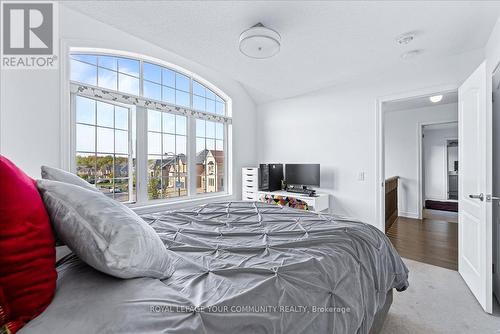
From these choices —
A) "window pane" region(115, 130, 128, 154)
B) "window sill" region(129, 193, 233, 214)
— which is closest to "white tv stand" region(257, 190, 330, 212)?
"window sill" region(129, 193, 233, 214)

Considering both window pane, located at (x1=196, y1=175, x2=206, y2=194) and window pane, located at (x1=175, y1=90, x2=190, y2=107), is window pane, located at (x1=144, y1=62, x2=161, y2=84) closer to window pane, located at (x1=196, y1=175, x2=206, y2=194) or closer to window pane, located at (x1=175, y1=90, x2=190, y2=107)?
window pane, located at (x1=175, y1=90, x2=190, y2=107)

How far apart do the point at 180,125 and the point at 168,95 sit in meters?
0.49

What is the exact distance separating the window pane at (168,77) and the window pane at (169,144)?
81 centimetres

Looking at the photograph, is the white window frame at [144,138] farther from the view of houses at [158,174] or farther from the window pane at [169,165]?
the window pane at [169,165]

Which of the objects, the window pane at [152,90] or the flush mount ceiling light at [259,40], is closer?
the flush mount ceiling light at [259,40]

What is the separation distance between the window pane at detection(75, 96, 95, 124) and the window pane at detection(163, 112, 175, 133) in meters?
0.94

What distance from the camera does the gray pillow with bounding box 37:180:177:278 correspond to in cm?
73

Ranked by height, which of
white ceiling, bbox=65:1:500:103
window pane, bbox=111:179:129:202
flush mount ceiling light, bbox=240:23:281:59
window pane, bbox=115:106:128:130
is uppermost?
white ceiling, bbox=65:1:500:103

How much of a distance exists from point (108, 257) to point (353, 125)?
12.4ft

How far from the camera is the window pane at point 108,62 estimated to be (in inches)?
117

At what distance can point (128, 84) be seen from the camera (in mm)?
3209

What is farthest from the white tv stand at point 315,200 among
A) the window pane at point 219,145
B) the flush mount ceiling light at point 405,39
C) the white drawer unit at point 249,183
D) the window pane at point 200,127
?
the flush mount ceiling light at point 405,39

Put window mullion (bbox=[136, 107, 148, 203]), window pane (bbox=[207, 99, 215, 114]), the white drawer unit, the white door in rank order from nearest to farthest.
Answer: the white door
window mullion (bbox=[136, 107, 148, 203])
window pane (bbox=[207, 99, 215, 114])
the white drawer unit

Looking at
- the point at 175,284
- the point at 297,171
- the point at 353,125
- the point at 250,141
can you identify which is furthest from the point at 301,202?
the point at 175,284
